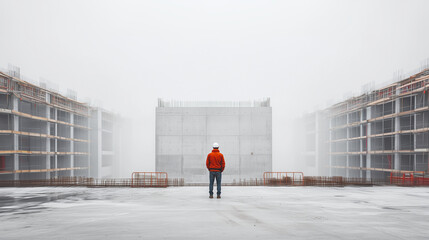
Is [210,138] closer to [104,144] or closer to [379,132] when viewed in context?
[379,132]

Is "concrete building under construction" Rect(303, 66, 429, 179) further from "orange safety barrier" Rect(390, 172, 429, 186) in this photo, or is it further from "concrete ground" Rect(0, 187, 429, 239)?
"concrete ground" Rect(0, 187, 429, 239)

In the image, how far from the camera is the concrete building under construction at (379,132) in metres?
35.3

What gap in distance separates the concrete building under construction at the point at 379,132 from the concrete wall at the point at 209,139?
1552 centimetres

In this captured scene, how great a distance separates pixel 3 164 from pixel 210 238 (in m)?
37.8

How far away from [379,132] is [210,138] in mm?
23736

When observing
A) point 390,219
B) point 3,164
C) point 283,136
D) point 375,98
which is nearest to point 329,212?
point 390,219

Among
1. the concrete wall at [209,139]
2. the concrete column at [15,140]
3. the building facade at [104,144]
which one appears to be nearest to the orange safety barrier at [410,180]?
the concrete wall at [209,139]

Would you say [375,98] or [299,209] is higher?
[375,98]

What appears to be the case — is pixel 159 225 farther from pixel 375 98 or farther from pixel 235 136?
pixel 375 98

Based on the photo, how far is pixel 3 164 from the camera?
35.4 meters

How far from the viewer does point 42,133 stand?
42.4 m

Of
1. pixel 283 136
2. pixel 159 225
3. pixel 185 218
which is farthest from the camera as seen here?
pixel 283 136

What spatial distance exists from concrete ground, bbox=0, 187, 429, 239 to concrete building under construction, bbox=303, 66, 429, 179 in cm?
3099

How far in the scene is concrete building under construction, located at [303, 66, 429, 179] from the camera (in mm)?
35281
